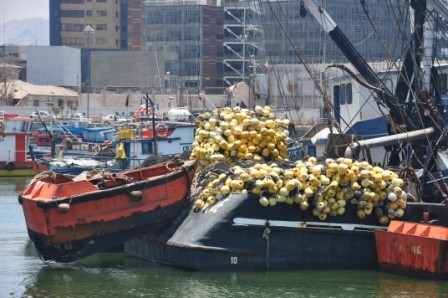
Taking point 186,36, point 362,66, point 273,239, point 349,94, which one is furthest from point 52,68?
point 273,239

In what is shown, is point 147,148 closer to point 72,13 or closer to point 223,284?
point 223,284

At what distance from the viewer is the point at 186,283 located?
22203mm

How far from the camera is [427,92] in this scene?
25.9m

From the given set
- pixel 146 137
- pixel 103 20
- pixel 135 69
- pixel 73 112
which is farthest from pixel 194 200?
pixel 103 20

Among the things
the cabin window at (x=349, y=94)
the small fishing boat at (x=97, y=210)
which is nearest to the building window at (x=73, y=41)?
the cabin window at (x=349, y=94)

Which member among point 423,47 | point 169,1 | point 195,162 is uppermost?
point 169,1

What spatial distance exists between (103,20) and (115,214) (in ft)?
419

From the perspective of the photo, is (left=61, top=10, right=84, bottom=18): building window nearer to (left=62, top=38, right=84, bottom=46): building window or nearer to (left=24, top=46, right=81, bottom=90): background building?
(left=62, top=38, right=84, bottom=46): building window

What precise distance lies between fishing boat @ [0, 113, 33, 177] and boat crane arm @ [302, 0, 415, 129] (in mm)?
33846

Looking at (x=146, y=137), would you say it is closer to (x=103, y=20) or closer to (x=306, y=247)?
(x=306, y=247)

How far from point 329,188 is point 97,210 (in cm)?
435

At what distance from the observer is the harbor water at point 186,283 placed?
2141 cm

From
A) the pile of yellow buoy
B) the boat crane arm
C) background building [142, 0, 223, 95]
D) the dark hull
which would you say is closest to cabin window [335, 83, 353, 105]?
the boat crane arm

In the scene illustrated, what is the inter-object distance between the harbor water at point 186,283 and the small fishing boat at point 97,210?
2.25ft
